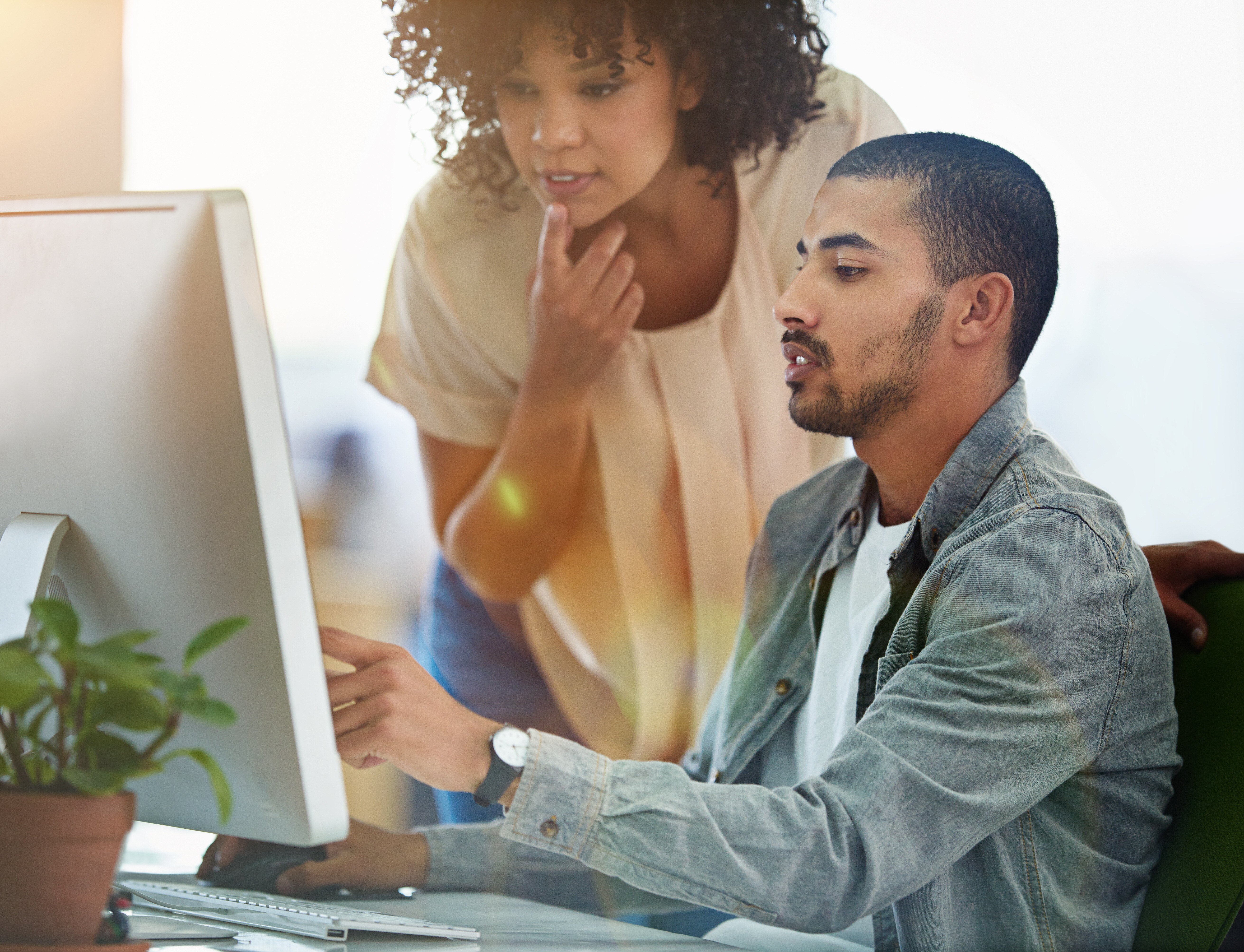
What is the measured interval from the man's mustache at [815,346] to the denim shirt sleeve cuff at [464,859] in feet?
2.07

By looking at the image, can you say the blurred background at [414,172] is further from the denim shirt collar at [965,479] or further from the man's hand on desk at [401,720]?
the man's hand on desk at [401,720]

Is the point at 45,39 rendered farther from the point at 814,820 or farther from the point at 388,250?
the point at 814,820

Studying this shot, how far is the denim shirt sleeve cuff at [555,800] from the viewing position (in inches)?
30.0

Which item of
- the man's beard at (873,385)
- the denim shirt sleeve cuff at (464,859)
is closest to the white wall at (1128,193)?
the man's beard at (873,385)

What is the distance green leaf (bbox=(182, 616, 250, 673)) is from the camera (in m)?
0.47

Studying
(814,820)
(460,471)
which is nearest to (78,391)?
(814,820)

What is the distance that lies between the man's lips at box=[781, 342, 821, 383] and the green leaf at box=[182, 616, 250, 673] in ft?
2.61

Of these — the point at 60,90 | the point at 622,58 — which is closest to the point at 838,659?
the point at 622,58

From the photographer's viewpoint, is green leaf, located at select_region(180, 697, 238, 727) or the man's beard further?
the man's beard

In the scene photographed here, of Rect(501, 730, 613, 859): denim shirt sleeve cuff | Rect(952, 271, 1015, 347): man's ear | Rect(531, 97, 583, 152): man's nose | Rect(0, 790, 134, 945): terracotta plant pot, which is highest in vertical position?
Rect(531, 97, 583, 152): man's nose

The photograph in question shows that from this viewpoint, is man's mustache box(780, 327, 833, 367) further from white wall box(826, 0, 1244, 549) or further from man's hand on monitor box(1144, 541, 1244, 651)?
white wall box(826, 0, 1244, 549)

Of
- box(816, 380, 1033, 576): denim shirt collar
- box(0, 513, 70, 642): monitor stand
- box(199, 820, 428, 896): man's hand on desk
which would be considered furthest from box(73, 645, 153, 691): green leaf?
box(816, 380, 1033, 576): denim shirt collar

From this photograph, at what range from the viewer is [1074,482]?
959mm

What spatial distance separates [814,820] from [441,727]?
0.98ft
